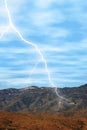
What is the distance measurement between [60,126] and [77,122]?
735cm

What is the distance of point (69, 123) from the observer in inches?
2977

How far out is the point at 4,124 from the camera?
6750cm

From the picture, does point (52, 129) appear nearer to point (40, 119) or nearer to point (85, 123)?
point (40, 119)

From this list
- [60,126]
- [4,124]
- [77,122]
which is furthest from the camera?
[77,122]

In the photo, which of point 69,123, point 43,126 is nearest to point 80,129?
point 69,123

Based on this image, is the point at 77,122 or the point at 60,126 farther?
the point at 77,122

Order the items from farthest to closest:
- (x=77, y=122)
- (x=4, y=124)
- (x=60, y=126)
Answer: (x=77, y=122) < (x=60, y=126) < (x=4, y=124)

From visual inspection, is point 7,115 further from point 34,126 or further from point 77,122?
point 77,122

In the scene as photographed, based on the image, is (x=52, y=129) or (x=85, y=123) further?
(x=85, y=123)

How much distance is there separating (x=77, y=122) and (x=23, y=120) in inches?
511

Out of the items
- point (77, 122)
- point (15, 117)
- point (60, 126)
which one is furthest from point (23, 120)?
point (77, 122)

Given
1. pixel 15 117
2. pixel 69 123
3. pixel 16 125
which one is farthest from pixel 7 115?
pixel 69 123

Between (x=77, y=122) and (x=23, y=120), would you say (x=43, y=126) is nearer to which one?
(x=23, y=120)

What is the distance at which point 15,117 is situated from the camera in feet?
240
